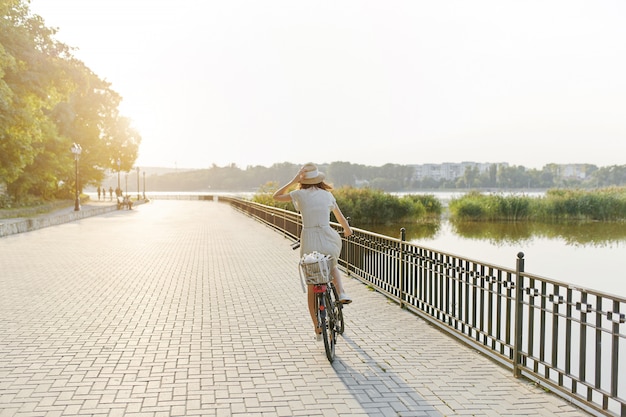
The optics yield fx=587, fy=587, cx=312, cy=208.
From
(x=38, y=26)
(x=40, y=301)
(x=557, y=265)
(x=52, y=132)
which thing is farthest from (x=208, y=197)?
(x=40, y=301)

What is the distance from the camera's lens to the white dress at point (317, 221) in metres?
6.11

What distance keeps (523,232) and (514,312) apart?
26.2 meters

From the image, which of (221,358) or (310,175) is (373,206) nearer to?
(310,175)

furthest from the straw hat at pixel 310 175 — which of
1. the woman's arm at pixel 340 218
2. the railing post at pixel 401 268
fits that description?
the railing post at pixel 401 268

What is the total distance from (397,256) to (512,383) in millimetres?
3886

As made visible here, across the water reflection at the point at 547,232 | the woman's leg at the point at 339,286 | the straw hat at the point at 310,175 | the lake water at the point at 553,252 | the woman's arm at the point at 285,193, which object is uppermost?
the straw hat at the point at 310,175

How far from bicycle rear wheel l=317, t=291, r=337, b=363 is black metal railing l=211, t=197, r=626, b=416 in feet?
5.51

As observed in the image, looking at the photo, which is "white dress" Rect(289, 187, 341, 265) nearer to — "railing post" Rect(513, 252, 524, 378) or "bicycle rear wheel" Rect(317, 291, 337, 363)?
"bicycle rear wheel" Rect(317, 291, 337, 363)

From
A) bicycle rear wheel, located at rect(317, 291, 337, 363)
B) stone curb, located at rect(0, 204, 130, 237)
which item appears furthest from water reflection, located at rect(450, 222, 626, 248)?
bicycle rear wheel, located at rect(317, 291, 337, 363)

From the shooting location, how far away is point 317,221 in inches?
241

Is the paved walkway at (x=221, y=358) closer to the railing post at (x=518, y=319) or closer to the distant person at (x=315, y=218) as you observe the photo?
the railing post at (x=518, y=319)

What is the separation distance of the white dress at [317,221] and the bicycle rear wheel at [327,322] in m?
0.41

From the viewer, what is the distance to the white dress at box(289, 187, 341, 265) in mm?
6109

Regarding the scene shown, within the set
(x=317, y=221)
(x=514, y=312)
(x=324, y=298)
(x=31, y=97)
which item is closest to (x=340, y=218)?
(x=317, y=221)
